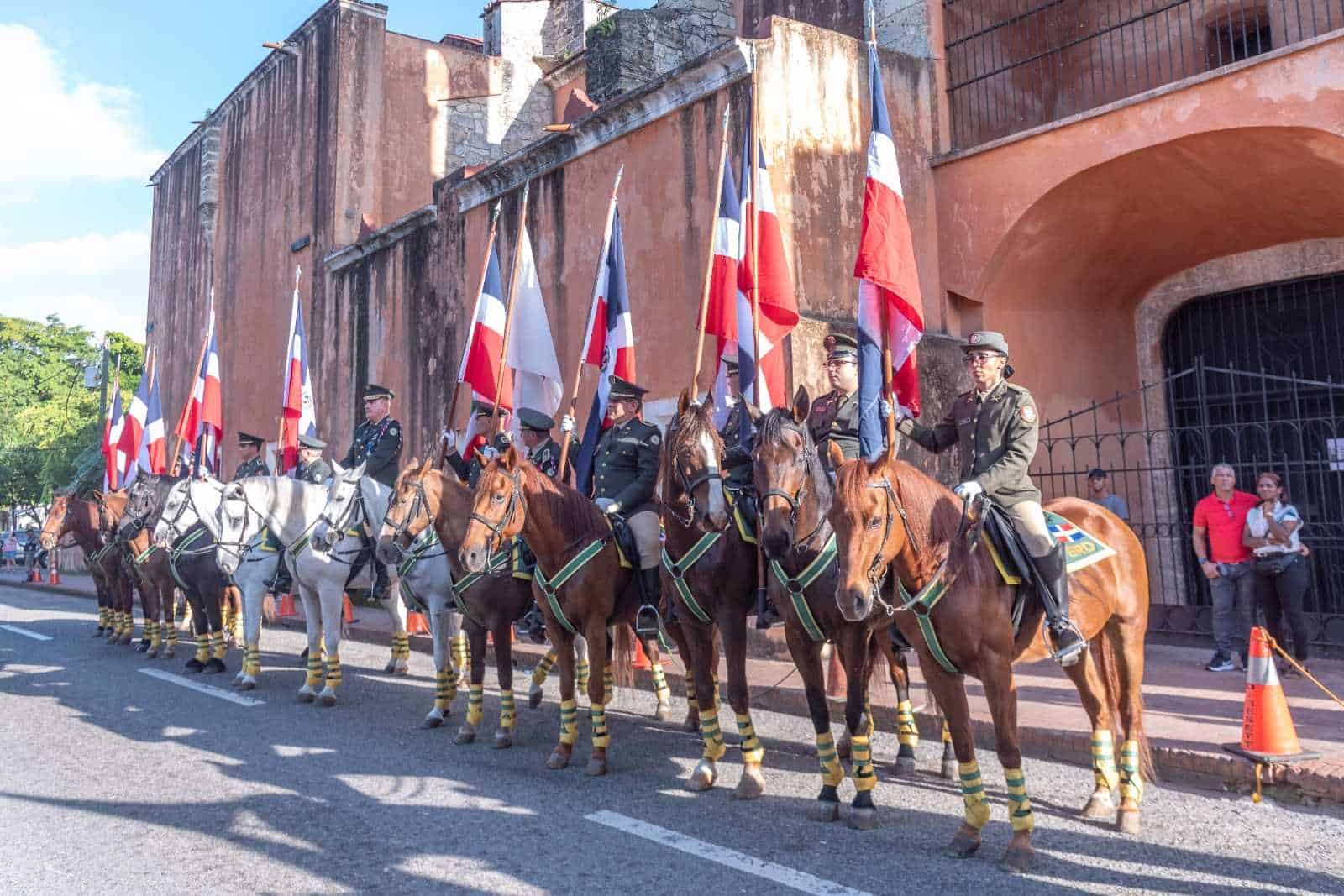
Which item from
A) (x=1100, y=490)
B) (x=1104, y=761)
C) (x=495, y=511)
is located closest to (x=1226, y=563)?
(x=1100, y=490)

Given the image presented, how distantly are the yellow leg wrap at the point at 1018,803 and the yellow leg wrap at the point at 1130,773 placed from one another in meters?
0.80

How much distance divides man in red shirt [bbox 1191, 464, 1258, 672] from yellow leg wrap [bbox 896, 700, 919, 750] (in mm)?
3827

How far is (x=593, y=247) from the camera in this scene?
12812mm

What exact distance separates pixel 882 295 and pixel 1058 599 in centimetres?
209

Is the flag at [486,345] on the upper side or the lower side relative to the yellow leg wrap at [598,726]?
upper

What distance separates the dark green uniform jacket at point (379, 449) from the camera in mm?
9297

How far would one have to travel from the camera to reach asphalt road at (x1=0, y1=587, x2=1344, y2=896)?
13.8 ft

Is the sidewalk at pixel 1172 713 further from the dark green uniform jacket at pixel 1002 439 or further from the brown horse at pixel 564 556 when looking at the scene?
the brown horse at pixel 564 556

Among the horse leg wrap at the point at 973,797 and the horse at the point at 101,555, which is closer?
the horse leg wrap at the point at 973,797

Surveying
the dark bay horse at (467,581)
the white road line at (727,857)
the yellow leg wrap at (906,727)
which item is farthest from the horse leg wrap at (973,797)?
the dark bay horse at (467,581)

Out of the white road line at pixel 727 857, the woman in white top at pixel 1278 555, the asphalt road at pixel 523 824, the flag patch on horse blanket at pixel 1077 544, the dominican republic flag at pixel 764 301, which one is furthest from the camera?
the woman in white top at pixel 1278 555

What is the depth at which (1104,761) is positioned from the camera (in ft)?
16.9

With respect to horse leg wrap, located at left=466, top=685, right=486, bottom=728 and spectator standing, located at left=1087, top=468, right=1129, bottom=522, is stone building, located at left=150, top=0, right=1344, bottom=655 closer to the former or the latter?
spectator standing, located at left=1087, top=468, right=1129, bottom=522

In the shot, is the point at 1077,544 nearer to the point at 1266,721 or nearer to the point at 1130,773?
the point at 1130,773
